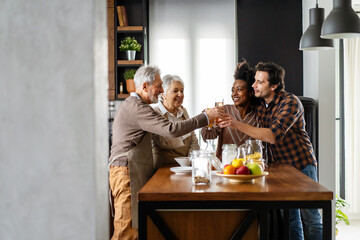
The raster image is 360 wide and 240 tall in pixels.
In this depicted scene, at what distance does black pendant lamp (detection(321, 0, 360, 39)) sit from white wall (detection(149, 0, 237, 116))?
278 centimetres

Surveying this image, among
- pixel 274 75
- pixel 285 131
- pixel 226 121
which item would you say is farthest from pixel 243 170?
pixel 274 75

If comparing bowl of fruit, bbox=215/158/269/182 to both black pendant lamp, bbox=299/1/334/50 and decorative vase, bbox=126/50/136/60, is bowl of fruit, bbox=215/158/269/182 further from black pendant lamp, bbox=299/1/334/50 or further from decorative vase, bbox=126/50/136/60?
decorative vase, bbox=126/50/136/60

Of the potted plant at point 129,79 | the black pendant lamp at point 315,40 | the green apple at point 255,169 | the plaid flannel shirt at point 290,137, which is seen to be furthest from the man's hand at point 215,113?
the potted plant at point 129,79

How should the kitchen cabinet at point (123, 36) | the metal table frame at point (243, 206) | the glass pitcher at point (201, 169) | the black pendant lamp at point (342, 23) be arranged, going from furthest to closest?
the kitchen cabinet at point (123, 36)
the black pendant lamp at point (342, 23)
the glass pitcher at point (201, 169)
the metal table frame at point (243, 206)

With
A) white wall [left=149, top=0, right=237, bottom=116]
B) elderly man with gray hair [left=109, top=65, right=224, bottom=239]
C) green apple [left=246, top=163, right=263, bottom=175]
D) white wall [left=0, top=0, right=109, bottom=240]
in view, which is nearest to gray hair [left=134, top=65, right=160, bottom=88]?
elderly man with gray hair [left=109, top=65, right=224, bottom=239]

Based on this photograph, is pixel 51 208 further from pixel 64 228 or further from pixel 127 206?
pixel 127 206

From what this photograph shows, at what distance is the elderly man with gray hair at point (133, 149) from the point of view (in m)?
2.85

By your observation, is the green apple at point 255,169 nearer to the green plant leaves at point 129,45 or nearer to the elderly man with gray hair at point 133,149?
the elderly man with gray hair at point 133,149

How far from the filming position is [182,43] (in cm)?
566

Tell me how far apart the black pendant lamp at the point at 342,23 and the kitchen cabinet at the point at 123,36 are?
2818 mm

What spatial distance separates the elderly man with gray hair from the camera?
2.85 m

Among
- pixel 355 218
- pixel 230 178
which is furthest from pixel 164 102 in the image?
pixel 355 218

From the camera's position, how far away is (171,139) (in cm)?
342

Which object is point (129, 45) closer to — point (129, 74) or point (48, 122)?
point (129, 74)
